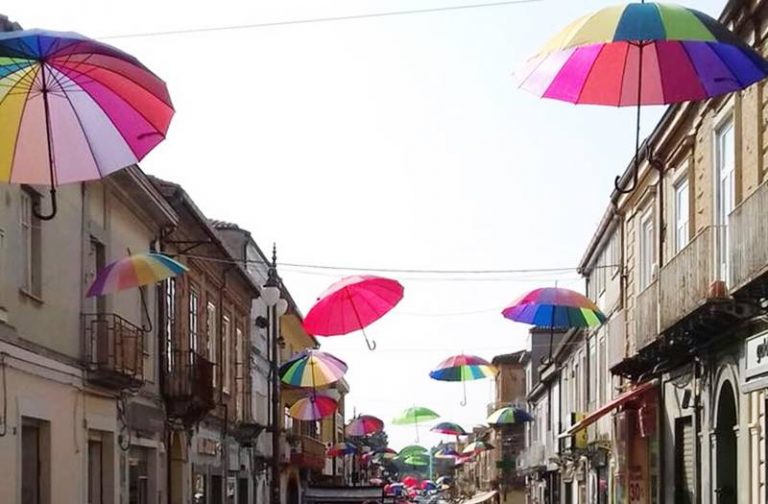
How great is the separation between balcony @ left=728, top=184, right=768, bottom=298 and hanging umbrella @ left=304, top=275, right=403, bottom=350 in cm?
524

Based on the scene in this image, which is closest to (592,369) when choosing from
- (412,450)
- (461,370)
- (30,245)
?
(461,370)

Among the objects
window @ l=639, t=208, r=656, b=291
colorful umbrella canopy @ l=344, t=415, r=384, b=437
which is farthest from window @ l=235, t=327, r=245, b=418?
colorful umbrella canopy @ l=344, t=415, r=384, b=437

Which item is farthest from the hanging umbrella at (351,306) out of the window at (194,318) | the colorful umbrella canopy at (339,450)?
the colorful umbrella canopy at (339,450)

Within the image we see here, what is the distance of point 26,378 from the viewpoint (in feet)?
53.2

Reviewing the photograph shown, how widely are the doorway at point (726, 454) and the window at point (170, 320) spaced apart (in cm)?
1144

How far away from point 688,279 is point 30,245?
329 inches

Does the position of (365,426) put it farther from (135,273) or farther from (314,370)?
(135,273)

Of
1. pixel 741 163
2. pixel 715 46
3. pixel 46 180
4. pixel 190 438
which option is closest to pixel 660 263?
pixel 741 163

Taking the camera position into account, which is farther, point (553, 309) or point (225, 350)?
point (225, 350)

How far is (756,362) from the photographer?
1448cm

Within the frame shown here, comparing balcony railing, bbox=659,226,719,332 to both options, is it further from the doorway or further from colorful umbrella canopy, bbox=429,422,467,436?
colorful umbrella canopy, bbox=429,422,467,436

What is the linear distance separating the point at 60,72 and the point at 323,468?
53.1 meters

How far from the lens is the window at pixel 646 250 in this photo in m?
23.8

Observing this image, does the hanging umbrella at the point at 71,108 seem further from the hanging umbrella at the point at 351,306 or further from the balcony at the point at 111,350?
the balcony at the point at 111,350
